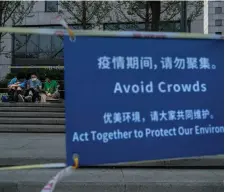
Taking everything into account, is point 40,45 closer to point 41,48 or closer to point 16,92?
point 41,48

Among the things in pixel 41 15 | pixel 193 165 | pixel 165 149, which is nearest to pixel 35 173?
pixel 193 165

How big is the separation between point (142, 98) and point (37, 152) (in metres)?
5.55

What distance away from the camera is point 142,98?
10.4 ft

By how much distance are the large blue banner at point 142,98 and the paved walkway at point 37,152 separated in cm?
363

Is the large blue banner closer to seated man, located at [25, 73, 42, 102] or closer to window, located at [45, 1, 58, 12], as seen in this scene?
seated man, located at [25, 73, 42, 102]

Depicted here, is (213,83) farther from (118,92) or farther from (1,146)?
(1,146)

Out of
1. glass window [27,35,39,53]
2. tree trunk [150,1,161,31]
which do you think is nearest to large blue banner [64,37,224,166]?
tree trunk [150,1,161,31]

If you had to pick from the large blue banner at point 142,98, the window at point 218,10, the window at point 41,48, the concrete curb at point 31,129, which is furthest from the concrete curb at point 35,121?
the window at point 41,48

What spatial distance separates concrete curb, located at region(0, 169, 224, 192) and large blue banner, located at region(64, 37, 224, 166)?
8.33 ft

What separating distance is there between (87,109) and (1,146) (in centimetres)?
681

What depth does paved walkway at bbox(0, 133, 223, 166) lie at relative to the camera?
7.34 meters

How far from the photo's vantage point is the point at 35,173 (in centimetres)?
665

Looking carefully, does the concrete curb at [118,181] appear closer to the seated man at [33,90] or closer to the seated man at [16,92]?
the seated man at [33,90]

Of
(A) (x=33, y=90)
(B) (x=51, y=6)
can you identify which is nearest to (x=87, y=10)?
(A) (x=33, y=90)
